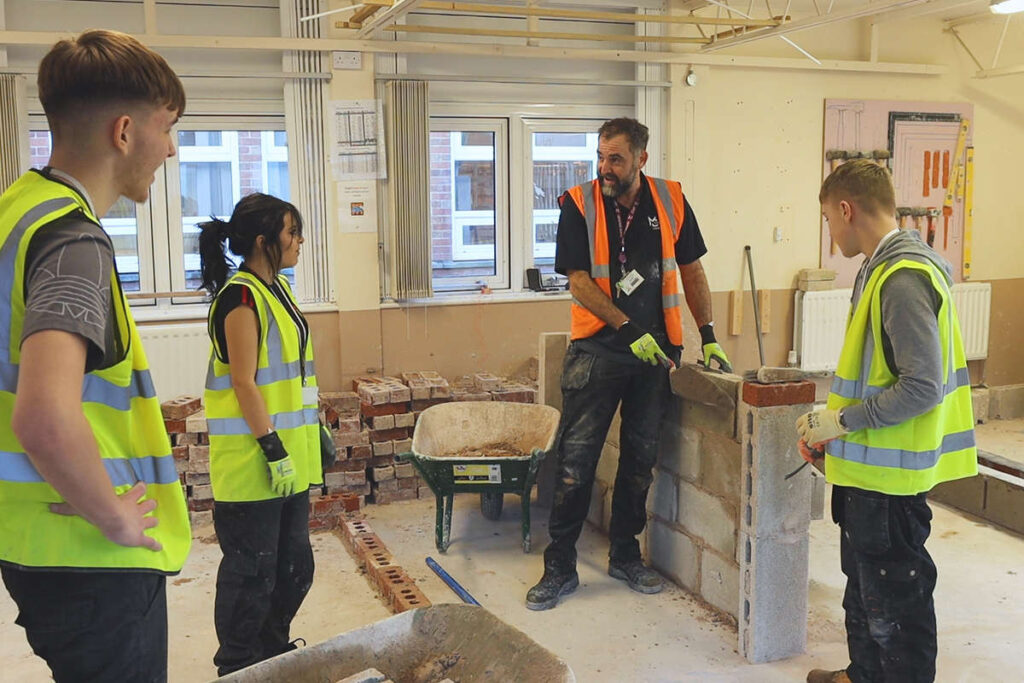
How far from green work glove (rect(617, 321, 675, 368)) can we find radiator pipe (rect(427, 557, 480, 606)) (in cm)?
118

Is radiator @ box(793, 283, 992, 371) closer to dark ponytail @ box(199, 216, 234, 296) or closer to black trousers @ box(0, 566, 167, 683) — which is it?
dark ponytail @ box(199, 216, 234, 296)

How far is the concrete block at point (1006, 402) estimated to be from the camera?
23.2ft

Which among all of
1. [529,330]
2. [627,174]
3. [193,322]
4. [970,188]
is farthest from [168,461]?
[970,188]

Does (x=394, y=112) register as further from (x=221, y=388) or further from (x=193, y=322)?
(x=221, y=388)

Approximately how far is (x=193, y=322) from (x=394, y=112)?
174cm

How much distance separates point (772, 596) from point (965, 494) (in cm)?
215

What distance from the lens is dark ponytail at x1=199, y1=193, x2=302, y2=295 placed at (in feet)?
8.72

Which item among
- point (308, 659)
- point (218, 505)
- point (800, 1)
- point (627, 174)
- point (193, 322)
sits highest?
point (800, 1)

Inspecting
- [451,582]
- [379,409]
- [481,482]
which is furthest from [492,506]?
[379,409]

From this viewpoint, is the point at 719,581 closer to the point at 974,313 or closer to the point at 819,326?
the point at 819,326

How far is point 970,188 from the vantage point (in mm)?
7031

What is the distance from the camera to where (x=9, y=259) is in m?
1.31

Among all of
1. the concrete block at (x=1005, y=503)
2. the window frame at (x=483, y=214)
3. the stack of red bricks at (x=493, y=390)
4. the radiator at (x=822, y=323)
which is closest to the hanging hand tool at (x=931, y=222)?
the radiator at (x=822, y=323)

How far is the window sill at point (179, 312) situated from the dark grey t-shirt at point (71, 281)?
4.08m
